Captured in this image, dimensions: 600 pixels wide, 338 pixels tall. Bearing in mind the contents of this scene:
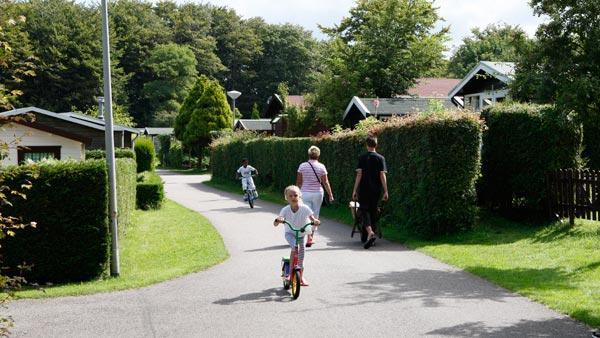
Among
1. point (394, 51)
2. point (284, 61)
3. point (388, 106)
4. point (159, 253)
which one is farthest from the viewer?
point (284, 61)

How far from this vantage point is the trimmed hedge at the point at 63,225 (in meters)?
10.5

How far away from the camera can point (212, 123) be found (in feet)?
199

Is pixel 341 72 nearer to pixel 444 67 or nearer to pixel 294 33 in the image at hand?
pixel 444 67

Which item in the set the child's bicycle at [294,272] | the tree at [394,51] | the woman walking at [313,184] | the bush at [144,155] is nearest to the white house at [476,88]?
the tree at [394,51]

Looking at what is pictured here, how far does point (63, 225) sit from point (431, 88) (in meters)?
45.4

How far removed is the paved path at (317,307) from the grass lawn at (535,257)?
1.07 ft

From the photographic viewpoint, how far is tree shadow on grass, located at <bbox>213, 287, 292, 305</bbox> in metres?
8.65

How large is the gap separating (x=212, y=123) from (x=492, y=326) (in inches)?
2147

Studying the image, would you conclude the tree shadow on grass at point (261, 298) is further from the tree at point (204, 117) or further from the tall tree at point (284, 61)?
the tall tree at point (284, 61)

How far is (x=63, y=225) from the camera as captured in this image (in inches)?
416

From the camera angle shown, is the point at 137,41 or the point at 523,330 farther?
the point at 137,41

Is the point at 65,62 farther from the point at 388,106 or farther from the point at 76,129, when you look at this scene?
the point at 388,106

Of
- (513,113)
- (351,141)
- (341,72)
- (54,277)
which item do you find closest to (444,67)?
(341,72)

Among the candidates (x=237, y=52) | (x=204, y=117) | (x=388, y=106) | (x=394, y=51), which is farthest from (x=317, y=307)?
(x=237, y=52)
